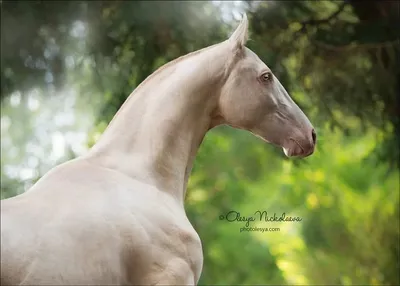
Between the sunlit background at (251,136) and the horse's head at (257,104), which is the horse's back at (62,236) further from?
the sunlit background at (251,136)

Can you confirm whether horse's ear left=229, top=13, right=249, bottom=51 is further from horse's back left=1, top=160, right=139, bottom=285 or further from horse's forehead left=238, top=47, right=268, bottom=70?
horse's back left=1, top=160, right=139, bottom=285

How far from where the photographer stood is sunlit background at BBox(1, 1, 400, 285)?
6.92ft

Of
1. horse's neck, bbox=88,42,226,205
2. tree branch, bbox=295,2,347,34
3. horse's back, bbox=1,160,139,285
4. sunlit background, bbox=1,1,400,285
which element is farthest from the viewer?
tree branch, bbox=295,2,347,34

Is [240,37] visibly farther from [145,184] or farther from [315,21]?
[315,21]

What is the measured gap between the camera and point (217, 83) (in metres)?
0.89

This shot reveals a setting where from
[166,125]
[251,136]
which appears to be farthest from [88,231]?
[251,136]

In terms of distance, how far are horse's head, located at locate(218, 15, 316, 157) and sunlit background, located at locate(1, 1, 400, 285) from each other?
1242mm

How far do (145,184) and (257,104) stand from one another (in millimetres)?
210

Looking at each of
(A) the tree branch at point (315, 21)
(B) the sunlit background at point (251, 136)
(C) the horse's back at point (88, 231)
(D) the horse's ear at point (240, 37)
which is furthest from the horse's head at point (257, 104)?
(A) the tree branch at point (315, 21)

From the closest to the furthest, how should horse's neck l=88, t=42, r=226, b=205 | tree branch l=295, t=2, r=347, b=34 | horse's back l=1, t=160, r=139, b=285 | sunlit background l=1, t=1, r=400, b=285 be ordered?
horse's back l=1, t=160, r=139, b=285
horse's neck l=88, t=42, r=226, b=205
sunlit background l=1, t=1, r=400, b=285
tree branch l=295, t=2, r=347, b=34

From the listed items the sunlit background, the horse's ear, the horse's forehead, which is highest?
the horse's ear

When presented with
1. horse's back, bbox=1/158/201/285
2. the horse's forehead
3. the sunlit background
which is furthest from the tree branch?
horse's back, bbox=1/158/201/285

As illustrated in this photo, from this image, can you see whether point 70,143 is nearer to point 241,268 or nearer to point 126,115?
point 241,268

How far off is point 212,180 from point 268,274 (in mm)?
428
